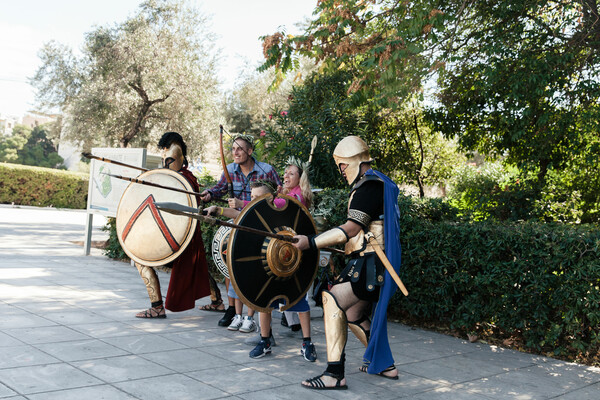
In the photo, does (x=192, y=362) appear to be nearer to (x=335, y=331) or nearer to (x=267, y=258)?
(x=267, y=258)

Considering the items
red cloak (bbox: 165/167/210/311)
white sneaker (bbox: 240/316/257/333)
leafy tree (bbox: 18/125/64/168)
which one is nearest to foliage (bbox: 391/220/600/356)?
white sneaker (bbox: 240/316/257/333)

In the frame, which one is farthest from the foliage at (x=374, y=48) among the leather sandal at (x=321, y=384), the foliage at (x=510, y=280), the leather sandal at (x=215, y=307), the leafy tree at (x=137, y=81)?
the leafy tree at (x=137, y=81)

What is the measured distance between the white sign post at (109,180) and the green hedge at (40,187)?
54.1 feet

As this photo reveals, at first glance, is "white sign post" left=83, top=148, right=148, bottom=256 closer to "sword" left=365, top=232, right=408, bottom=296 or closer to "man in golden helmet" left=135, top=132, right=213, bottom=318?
"man in golden helmet" left=135, top=132, right=213, bottom=318

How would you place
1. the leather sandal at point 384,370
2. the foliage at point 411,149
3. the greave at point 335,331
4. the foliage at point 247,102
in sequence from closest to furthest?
the greave at point 335,331
the leather sandal at point 384,370
the foliage at point 411,149
the foliage at point 247,102

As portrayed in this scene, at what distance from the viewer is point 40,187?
81.9ft

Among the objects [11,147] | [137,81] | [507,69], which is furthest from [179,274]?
[11,147]

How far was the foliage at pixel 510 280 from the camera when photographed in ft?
16.7

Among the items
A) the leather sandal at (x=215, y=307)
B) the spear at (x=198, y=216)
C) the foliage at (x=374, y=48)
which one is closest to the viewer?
the spear at (x=198, y=216)

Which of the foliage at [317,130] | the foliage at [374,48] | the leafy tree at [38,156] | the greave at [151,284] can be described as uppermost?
the leafy tree at [38,156]

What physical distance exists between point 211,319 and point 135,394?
8.43 ft

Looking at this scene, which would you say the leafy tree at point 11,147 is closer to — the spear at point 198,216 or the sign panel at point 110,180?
the sign panel at point 110,180

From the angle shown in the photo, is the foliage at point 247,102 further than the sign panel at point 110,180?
Yes

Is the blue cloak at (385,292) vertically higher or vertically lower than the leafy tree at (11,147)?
lower
